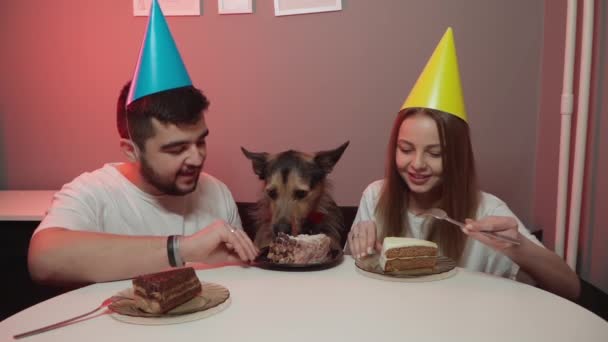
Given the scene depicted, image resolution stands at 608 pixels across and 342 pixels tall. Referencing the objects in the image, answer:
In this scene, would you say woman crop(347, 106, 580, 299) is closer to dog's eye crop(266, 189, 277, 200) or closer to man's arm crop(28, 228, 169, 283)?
dog's eye crop(266, 189, 277, 200)

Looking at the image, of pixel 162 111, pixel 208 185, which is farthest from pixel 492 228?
pixel 208 185

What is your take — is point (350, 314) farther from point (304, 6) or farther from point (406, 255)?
point (304, 6)

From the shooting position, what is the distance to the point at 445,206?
1617 millimetres

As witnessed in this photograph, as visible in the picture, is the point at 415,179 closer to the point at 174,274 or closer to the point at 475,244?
the point at 475,244

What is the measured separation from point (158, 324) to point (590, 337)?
82 cm

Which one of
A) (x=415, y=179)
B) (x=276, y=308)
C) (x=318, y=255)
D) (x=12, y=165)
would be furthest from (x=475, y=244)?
(x=12, y=165)

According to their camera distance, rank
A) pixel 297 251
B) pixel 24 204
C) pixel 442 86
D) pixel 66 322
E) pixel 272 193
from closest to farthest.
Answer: pixel 66 322, pixel 297 251, pixel 442 86, pixel 272 193, pixel 24 204

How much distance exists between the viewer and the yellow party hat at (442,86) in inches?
60.0

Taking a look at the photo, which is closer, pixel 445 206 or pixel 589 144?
pixel 445 206

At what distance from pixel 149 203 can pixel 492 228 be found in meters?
1.07

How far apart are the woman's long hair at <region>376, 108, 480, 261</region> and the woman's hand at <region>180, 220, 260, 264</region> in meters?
0.53

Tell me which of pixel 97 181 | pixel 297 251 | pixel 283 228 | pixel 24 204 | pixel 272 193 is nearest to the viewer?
pixel 297 251

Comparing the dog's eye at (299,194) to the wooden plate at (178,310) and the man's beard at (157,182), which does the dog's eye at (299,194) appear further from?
the wooden plate at (178,310)

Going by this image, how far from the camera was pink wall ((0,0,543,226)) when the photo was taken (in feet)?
7.56
